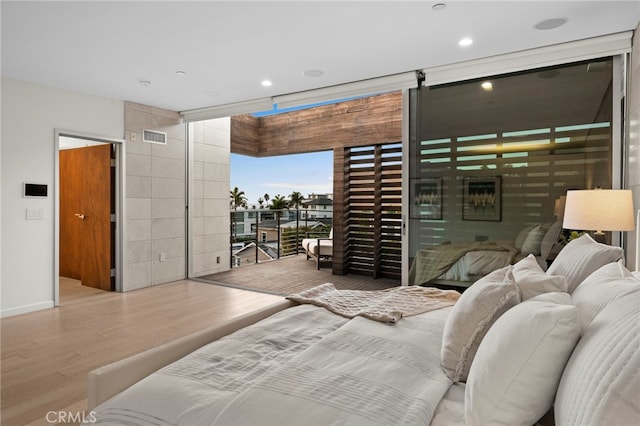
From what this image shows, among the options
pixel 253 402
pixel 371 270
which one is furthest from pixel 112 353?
pixel 371 270

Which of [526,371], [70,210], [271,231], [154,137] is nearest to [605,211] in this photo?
[526,371]

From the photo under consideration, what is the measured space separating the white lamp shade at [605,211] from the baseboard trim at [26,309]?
17.7 ft

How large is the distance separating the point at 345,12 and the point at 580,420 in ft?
9.15

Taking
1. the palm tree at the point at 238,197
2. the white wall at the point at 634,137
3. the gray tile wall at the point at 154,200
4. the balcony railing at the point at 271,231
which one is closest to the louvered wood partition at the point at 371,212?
the balcony railing at the point at 271,231

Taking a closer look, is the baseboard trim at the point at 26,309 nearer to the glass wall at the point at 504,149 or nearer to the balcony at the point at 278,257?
the balcony at the point at 278,257

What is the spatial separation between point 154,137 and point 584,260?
5.51 m

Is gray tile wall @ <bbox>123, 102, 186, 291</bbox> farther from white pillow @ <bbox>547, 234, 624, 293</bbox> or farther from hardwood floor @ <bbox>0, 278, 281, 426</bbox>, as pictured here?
white pillow @ <bbox>547, 234, 624, 293</bbox>

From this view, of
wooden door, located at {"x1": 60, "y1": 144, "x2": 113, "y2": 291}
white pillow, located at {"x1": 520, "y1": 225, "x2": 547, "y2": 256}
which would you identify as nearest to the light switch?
wooden door, located at {"x1": 60, "y1": 144, "x2": 113, "y2": 291}

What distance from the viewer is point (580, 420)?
2.58 ft

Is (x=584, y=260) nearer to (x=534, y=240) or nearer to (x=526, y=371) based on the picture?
(x=526, y=371)

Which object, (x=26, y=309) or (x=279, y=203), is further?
(x=279, y=203)

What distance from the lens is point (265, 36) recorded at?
319 centimetres

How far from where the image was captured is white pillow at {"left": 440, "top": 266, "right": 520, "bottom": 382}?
1389 millimetres

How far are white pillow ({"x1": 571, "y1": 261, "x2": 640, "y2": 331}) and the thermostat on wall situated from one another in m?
5.14
